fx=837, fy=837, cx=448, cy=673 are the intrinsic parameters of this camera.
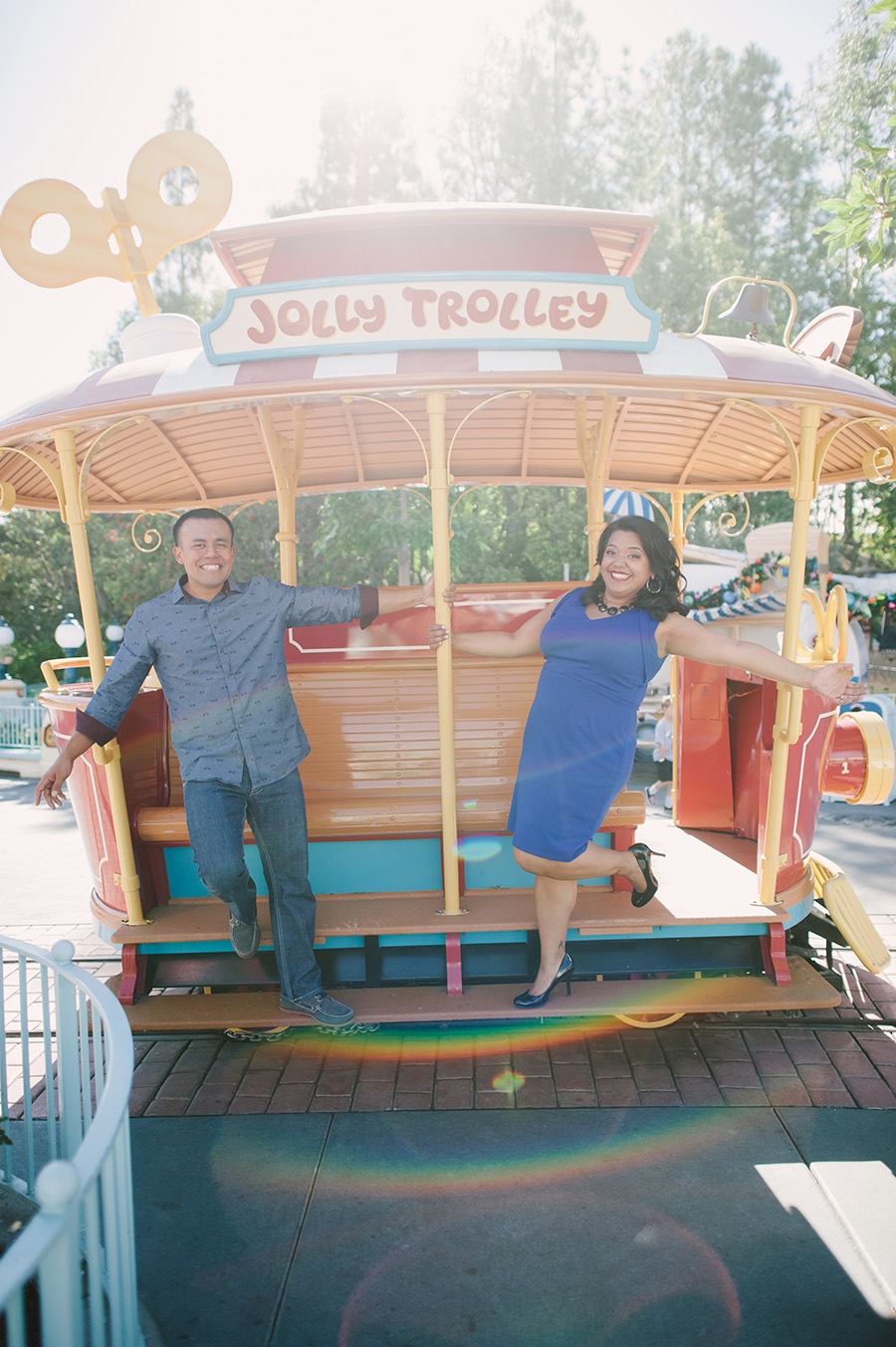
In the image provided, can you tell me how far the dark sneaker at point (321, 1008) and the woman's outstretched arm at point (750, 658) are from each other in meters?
1.87

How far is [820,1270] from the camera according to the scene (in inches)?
94.3

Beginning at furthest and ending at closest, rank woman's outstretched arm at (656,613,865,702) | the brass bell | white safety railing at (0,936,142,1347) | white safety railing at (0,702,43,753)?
1. white safety railing at (0,702,43,753)
2. the brass bell
3. woman's outstretched arm at (656,613,865,702)
4. white safety railing at (0,936,142,1347)

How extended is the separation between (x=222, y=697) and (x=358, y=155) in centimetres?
2890

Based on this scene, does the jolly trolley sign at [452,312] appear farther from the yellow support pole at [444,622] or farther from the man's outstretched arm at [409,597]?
the man's outstretched arm at [409,597]

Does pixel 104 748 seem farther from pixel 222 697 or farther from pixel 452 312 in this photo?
pixel 452 312

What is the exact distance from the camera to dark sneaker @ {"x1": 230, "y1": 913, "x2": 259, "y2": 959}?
11.0 ft

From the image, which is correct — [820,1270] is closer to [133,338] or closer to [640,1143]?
Result: [640,1143]

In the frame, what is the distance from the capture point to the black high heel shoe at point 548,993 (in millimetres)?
3320

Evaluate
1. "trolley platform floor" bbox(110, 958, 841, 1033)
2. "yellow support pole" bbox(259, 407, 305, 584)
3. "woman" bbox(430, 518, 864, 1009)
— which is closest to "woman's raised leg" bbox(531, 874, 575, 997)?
"woman" bbox(430, 518, 864, 1009)

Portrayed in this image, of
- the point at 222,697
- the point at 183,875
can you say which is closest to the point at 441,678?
the point at 222,697

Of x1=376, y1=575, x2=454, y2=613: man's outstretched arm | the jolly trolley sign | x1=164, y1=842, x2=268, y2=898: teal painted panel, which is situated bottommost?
x1=164, y1=842, x2=268, y2=898: teal painted panel

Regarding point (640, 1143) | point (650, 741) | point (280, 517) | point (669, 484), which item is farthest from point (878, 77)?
point (640, 1143)

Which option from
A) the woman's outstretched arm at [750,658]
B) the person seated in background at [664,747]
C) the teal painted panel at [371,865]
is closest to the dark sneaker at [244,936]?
the teal painted panel at [371,865]

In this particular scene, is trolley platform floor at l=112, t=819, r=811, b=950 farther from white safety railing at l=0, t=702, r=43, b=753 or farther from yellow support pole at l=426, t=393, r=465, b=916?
white safety railing at l=0, t=702, r=43, b=753
